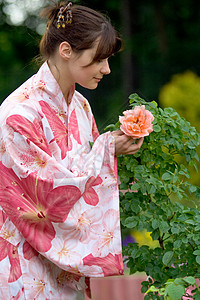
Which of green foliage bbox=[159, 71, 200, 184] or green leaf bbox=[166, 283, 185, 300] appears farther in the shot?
green foliage bbox=[159, 71, 200, 184]

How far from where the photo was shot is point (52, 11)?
205cm

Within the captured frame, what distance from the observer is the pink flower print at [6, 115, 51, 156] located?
5.94ft

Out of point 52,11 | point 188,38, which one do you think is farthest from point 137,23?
point 52,11

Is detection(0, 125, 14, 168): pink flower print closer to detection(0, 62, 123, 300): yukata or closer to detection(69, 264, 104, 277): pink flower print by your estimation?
detection(0, 62, 123, 300): yukata

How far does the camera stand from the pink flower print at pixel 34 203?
1.82 meters

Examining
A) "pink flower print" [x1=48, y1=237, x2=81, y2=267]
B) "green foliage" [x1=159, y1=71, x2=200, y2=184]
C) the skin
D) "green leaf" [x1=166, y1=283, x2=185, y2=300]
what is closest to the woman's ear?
the skin

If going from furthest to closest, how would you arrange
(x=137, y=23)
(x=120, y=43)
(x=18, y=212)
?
(x=137, y=23), (x=120, y=43), (x=18, y=212)

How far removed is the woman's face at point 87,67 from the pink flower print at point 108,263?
601 mm

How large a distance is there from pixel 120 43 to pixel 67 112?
1.03 feet

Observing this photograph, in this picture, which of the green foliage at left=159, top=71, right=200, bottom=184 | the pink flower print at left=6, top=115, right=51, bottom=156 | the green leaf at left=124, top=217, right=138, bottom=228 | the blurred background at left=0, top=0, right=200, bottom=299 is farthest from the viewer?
the blurred background at left=0, top=0, right=200, bottom=299

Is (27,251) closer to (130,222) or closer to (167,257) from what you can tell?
(130,222)

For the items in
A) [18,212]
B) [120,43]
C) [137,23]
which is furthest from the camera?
[137,23]

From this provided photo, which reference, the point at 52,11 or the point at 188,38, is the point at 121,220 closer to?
the point at 52,11

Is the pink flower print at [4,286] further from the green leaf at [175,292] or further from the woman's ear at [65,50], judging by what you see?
the woman's ear at [65,50]
